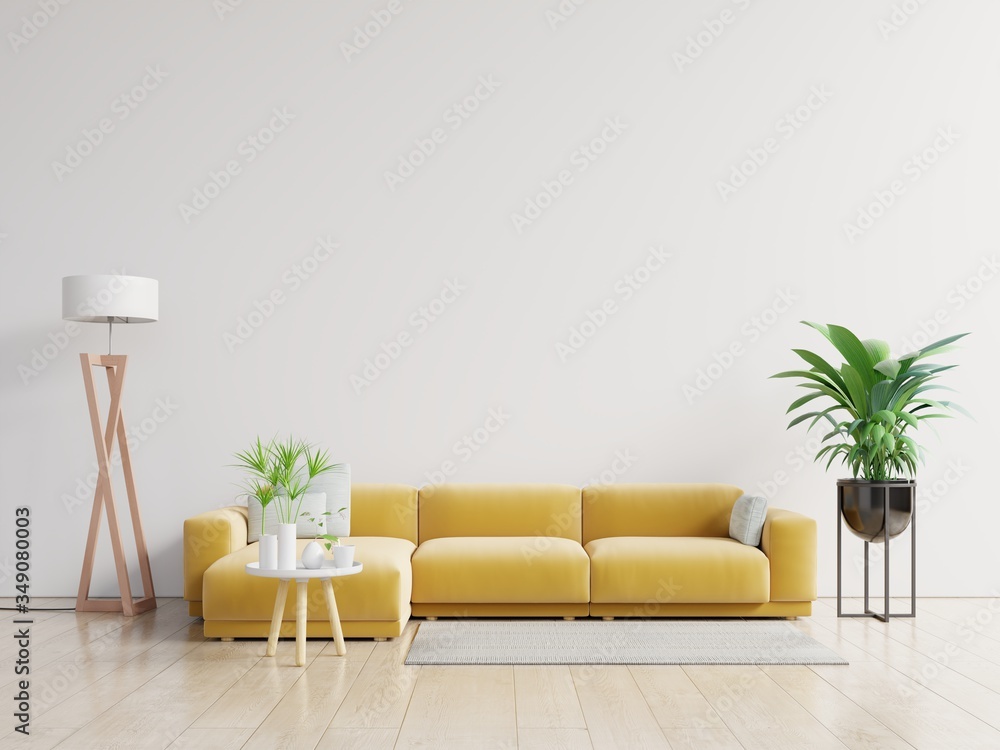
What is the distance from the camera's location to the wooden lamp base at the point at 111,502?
5094 millimetres

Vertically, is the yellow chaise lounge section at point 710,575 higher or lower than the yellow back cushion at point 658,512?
lower

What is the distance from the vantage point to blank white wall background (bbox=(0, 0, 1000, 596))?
18.5 ft

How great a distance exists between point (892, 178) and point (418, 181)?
3044 millimetres

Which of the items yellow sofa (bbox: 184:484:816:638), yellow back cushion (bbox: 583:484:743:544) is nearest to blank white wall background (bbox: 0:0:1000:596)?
yellow back cushion (bbox: 583:484:743:544)

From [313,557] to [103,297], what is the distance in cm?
214

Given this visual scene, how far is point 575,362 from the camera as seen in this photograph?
18.7ft

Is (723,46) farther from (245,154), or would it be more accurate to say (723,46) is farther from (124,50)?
(124,50)

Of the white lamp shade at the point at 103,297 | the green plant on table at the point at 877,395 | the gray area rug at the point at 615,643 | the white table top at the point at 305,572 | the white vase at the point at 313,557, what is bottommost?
the gray area rug at the point at 615,643

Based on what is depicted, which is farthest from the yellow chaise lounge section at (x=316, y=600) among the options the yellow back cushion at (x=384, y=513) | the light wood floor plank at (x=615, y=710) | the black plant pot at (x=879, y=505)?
the black plant pot at (x=879, y=505)

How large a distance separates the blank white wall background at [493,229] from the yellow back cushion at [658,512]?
1.09 ft

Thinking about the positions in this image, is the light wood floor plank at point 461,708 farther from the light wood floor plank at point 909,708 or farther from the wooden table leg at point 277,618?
the light wood floor plank at point 909,708

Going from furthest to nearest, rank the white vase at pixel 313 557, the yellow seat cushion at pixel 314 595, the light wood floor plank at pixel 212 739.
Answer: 1. the yellow seat cushion at pixel 314 595
2. the white vase at pixel 313 557
3. the light wood floor plank at pixel 212 739

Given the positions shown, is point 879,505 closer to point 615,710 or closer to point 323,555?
point 615,710

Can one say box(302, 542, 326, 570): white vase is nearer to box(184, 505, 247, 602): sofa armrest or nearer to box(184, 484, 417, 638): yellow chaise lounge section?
box(184, 484, 417, 638): yellow chaise lounge section
